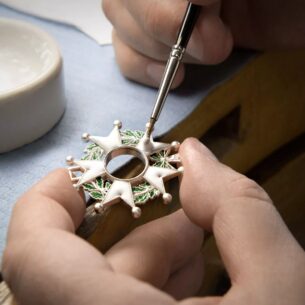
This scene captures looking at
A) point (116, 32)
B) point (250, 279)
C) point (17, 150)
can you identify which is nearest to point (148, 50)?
point (116, 32)

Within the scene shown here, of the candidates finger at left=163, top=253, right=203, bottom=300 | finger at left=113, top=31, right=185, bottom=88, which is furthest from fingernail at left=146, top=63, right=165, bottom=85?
finger at left=163, top=253, right=203, bottom=300

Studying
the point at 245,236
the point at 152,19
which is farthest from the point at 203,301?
the point at 152,19

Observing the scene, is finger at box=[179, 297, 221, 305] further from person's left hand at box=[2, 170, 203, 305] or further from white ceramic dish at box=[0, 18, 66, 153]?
white ceramic dish at box=[0, 18, 66, 153]

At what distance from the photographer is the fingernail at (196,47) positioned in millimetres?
499

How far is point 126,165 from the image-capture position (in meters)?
0.47

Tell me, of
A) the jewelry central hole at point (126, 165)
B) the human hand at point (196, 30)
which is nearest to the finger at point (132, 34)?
the human hand at point (196, 30)

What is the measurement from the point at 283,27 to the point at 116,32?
0.64 feet

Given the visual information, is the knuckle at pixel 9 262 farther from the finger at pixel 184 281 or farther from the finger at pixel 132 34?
the finger at pixel 132 34

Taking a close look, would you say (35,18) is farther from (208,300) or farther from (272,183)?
(208,300)

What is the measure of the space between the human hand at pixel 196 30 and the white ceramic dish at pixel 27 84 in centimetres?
9

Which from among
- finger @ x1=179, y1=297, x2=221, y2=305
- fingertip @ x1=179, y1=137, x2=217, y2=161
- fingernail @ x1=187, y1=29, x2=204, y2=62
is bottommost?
finger @ x1=179, y1=297, x2=221, y2=305

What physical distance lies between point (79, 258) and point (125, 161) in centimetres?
18

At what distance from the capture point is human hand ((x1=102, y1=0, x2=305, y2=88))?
0.50 metres

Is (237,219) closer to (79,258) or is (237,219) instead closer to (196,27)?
(79,258)
